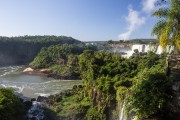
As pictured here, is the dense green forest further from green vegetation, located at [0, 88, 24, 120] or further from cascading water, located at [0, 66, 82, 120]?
green vegetation, located at [0, 88, 24, 120]

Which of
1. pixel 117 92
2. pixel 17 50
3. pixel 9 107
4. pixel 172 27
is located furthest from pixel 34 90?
pixel 17 50

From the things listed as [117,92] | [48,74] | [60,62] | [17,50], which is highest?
[117,92]

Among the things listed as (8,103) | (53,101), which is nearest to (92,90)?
(53,101)

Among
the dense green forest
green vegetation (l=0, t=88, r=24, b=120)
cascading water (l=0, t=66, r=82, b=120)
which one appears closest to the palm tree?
the dense green forest

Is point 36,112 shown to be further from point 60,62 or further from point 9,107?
point 60,62

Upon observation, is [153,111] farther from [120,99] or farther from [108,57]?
[108,57]

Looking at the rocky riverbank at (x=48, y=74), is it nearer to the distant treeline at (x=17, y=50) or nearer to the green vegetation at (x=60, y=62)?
the green vegetation at (x=60, y=62)
